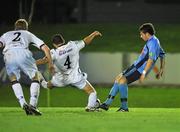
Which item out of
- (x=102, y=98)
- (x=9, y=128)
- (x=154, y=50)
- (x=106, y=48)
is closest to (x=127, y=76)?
(x=154, y=50)

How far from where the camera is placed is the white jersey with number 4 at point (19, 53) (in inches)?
645

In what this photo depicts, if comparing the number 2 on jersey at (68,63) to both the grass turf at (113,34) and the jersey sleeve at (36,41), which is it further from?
the grass turf at (113,34)

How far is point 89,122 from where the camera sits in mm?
13992

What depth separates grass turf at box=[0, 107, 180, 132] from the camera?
1281cm

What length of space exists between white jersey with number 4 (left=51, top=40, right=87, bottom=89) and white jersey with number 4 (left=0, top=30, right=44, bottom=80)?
148 cm

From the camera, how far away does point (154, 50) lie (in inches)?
663

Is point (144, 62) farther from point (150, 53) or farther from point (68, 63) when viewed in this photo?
point (68, 63)

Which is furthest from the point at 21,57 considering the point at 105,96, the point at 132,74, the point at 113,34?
the point at 113,34

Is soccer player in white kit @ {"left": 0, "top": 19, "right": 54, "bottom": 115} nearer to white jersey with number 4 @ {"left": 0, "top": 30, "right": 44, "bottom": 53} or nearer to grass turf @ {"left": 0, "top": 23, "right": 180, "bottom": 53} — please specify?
white jersey with number 4 @ {"left": 0, "top": 30, "right": 44, "bottom": 53}

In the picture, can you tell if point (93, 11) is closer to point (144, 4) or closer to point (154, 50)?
point (144, 4)

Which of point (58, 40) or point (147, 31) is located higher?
point (147, 31)

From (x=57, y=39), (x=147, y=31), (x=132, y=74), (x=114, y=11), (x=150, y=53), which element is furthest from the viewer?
(x=114, y=11)

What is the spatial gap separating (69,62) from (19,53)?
1.91 meters

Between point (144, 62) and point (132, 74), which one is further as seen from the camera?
point (132, 74)
